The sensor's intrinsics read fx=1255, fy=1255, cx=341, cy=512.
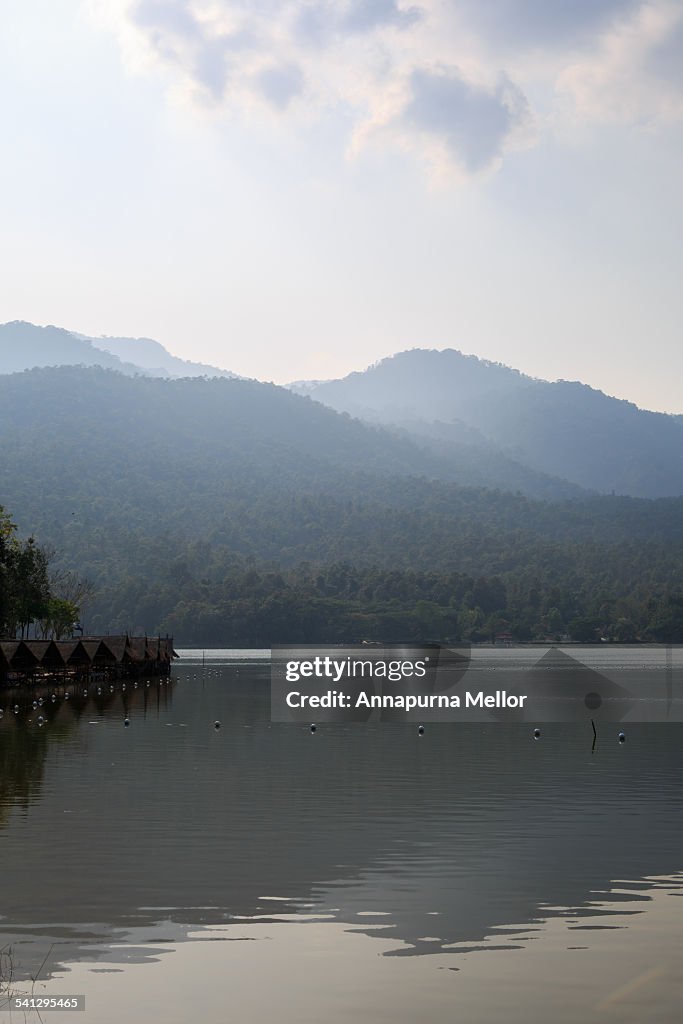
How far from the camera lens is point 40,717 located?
6675 cm

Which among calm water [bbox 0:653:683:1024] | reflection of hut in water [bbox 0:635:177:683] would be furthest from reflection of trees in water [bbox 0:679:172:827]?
reflection of hut in water [bbox 0:635:177:683]

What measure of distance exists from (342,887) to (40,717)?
46.8 metres

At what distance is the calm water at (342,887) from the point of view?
53.3 feet

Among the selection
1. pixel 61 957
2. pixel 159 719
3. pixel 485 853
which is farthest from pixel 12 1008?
pixel 159 719

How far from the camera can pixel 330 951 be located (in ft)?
59.7

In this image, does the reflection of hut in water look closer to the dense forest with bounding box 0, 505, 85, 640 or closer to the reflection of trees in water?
the reflection of trees in water

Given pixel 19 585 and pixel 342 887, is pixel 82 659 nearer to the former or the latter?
pixel 19 585

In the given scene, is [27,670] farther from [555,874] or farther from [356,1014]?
[356,1014]

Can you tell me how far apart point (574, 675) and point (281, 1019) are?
5274 inches

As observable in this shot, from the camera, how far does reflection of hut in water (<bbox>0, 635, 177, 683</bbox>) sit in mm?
96438

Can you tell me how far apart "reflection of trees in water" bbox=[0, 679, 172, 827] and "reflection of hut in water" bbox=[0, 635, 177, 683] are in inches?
85.9

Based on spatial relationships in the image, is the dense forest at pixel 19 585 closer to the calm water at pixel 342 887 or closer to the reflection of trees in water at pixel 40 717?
the reflection of trees in water at pixel 40 717

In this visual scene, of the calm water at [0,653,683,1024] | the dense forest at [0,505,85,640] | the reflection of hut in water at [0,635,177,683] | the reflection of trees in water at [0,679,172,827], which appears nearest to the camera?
the calm water at [0,653,683,1024]

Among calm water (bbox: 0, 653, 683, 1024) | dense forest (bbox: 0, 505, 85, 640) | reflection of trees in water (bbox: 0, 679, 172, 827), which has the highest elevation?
dense forest (bbox: 0, 505, 85, 640)
